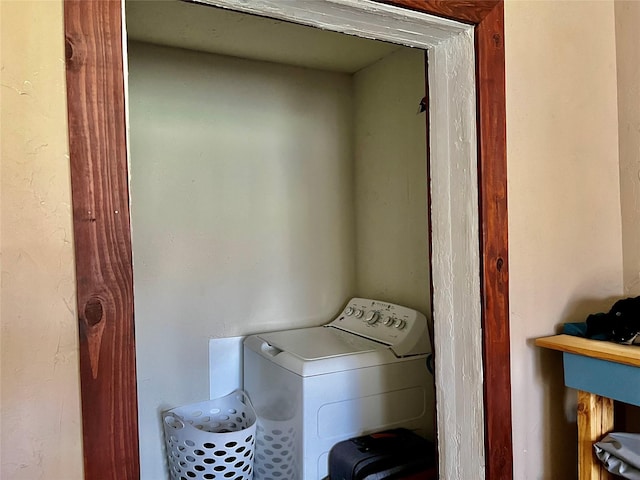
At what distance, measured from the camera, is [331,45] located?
2064mm

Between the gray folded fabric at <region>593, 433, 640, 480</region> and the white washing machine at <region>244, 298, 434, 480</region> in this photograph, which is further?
the white washing machine at <region>244, 298, 434, 480</region>

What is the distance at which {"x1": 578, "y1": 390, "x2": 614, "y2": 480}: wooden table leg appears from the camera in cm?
125

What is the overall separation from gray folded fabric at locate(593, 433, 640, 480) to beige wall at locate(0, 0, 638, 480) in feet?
0.55

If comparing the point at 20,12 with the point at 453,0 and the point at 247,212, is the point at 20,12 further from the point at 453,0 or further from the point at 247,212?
the point at 247,212

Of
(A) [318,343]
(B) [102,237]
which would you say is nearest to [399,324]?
(A) [318,343]

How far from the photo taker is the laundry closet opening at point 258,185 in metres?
2.04

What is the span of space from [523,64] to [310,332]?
1.38 metres

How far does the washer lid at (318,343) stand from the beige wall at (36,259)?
103 cm

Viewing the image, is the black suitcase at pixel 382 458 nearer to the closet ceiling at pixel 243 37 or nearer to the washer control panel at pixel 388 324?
the washer control panel at pixel 388 324

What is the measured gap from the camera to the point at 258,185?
228 cm

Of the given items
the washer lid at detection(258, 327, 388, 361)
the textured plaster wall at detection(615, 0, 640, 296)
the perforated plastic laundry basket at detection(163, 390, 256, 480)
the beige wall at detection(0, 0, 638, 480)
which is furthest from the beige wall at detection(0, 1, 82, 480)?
the textured plaster wall at detection(615, 0, 640, 296)

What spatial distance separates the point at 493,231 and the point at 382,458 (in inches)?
34.6

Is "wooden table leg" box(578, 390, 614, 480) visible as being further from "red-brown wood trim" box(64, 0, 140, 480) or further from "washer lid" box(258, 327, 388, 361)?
"red-brown wood trim" box(64, 0, 140, 480)

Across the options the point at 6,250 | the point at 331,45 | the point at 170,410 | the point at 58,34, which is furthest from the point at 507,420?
the point at 331,45
